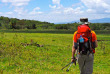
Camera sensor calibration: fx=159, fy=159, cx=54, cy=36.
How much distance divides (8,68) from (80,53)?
6008 mm

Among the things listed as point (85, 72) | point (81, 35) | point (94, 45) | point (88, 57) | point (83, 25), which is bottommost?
point (85, 72)

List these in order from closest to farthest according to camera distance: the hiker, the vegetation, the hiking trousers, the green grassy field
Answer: the hiker → the hiking trousers → the green grassy field → the vegetation

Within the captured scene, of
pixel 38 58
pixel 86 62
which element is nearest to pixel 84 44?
pixel 86 62

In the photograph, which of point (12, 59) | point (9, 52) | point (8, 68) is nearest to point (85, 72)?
point (8, 68)

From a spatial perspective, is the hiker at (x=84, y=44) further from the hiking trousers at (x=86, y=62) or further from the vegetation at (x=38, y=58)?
the vegetation at (x=38, y=58)

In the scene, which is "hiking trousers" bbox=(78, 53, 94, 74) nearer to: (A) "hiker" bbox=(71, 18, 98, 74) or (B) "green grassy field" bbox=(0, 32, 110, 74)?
(A) "hiker" bbox=(71, 18, 98, 74)

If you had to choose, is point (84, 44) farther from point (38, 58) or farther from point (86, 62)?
point (38, 58)

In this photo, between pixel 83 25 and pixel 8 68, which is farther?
pixel 8 68

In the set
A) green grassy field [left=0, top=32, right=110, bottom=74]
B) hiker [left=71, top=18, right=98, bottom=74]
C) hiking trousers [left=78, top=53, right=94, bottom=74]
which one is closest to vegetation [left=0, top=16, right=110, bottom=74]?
green grassy field [left=0, top=32, right=110, bottom=74]

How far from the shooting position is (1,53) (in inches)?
536

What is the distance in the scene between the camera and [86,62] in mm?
5746

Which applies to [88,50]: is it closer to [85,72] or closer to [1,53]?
[85,72]

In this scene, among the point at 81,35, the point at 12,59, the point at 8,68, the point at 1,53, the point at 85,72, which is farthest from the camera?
the point at 1,53

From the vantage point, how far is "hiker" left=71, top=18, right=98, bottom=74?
540cm
